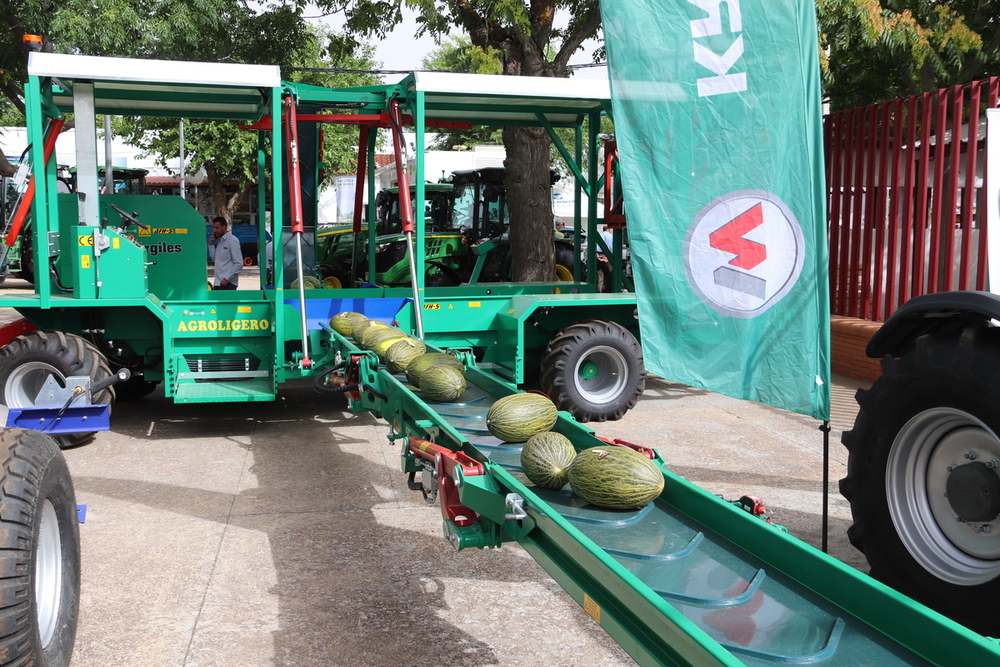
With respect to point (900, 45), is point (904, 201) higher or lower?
lower

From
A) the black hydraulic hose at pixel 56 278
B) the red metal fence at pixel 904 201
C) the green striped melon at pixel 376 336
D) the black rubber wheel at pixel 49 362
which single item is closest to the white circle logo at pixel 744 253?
the green striped melon at pixel 376 336

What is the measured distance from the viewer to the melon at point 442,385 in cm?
511

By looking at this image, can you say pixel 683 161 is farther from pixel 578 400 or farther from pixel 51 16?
pixel 51 16

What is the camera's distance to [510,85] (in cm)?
830

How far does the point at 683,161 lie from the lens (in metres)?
3.83

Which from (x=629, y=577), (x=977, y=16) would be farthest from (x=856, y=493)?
(x=977, y=16)

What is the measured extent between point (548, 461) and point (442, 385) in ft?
5.34

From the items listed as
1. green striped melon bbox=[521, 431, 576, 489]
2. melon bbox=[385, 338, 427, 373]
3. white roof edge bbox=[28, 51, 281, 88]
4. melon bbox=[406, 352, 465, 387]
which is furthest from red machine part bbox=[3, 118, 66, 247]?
green striped melon bbox=[521, 431, 576, 489]

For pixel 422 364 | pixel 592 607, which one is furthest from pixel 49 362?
pixel 592 607

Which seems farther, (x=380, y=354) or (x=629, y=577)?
(x=380, y=354)

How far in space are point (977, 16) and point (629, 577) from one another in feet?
49.9

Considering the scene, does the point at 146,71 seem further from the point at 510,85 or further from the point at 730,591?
the point at 730,591

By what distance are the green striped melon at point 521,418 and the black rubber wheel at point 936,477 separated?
54.0 inches

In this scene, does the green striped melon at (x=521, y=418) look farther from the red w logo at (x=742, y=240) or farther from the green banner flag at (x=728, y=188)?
the red w logo at (x=742, y=240)
